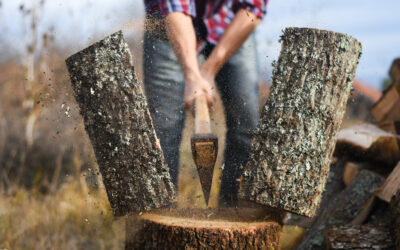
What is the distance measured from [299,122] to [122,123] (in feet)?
2.46

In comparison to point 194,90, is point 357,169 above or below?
below

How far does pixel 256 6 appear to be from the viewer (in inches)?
84.6

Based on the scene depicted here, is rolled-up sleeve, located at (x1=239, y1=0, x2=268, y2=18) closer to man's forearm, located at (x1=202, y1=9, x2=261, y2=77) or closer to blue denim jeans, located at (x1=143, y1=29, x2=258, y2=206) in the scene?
man's forearm, located at (x1=202, y1=9, x2=261, y2=77)

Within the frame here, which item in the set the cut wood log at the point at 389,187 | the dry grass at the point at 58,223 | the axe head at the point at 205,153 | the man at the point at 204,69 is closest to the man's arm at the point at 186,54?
the man at the point at 204,69

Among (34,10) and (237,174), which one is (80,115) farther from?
(34,10)

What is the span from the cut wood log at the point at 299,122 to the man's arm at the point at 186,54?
15.6 inches

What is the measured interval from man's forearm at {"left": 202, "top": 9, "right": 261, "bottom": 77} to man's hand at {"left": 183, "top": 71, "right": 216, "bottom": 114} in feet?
0.36

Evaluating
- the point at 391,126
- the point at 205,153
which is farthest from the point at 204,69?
the point at 391,126

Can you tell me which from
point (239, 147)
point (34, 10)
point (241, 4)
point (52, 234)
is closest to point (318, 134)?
point (239, 147)

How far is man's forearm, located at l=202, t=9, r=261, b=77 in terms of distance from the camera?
211cm

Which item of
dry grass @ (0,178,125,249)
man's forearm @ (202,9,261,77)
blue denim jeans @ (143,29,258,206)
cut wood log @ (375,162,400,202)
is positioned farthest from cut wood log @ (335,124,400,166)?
dry grass @ (0,178,125,249)

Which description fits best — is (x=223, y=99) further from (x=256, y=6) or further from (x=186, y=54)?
(x=256, y=6)

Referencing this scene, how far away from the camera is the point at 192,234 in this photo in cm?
163

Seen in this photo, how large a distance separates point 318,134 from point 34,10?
2.90m
